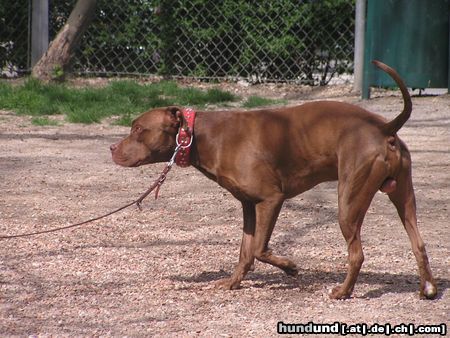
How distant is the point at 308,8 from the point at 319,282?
7856 mm

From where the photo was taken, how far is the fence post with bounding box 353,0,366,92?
11.9 meters

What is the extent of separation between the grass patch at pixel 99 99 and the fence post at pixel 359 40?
135cm

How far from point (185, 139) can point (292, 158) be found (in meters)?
0.58

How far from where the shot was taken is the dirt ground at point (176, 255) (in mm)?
4598

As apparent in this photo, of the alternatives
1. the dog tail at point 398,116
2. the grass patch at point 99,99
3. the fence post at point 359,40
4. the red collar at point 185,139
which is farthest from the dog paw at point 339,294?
the fence post at point 359,40

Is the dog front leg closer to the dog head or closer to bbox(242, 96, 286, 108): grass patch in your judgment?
the dog head

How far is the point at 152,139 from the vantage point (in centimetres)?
511

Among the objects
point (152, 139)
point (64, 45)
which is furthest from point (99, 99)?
point (152, 139)

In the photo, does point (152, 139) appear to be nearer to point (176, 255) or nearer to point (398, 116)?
point (176, 255)

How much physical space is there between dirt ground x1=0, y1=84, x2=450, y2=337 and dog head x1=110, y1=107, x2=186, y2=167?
70 cm

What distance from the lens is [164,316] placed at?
4621mm

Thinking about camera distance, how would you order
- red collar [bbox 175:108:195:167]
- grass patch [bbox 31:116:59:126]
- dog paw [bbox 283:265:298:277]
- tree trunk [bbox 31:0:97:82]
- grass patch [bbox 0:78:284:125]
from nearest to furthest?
1. red collar [bbox 175:108:195:167]
2. dog paw [bbox 283:265:298:277]
3. grass patch [bbox 31:116:59:126]
4. grass patch [bbox 0:78:284:125]
5. tree trunk [bbox 31:0:97:82]

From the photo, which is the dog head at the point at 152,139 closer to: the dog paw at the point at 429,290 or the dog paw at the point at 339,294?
the dog paw at the point at 339,294

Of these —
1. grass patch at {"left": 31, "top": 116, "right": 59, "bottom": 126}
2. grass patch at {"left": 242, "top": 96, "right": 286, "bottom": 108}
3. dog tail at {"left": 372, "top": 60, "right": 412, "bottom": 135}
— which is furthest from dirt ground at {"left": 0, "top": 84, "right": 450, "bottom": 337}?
grass patch at {"left": 242, "top": 96, "right": 286, "bottom": 108}
